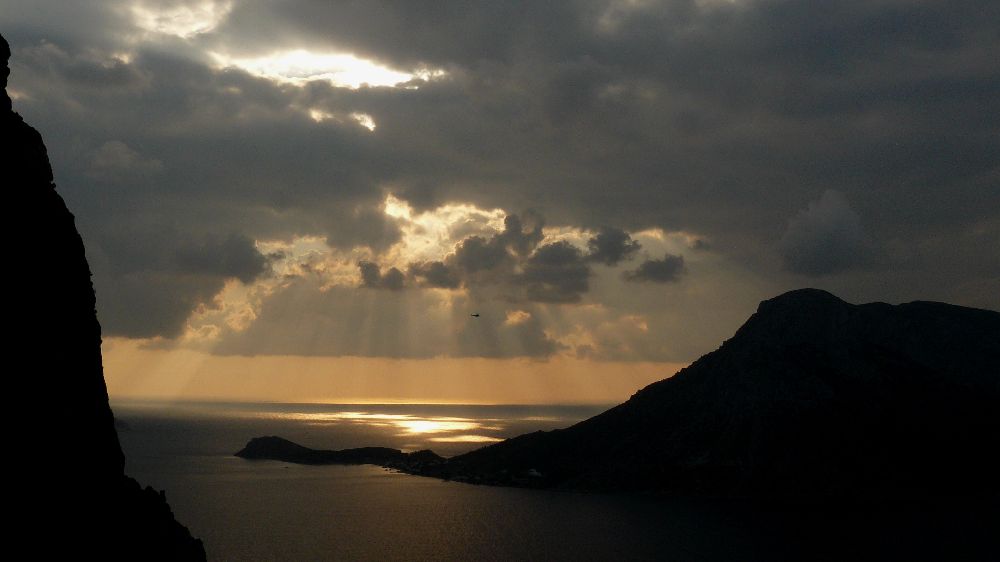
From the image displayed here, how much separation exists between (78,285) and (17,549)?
90.5ft

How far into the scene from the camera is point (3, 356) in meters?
60.7

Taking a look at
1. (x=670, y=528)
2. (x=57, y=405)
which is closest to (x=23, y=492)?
(x=57, y=405)

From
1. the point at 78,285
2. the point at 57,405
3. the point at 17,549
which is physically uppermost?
the point at 78,285

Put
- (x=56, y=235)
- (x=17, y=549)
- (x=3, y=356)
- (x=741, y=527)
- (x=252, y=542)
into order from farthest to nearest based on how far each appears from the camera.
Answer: (x=741, y=527) < (x=252, y=542) < (x=56, y=235) < (x=3, y=356) < (x=17, y=549)

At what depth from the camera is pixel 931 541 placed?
16638 cm

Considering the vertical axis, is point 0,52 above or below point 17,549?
above

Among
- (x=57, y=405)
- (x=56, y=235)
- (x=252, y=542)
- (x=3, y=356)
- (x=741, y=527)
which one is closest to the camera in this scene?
(x=3, y=356)

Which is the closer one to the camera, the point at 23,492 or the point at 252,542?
the point at 23,492

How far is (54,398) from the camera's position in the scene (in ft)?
215

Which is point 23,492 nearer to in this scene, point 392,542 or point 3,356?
point 3,356

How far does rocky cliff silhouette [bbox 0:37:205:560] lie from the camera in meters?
60.4

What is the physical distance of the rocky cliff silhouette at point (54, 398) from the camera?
2379 inches

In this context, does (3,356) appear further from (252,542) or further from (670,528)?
(670,528)

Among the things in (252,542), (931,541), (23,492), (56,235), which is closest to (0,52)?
(56,235)
